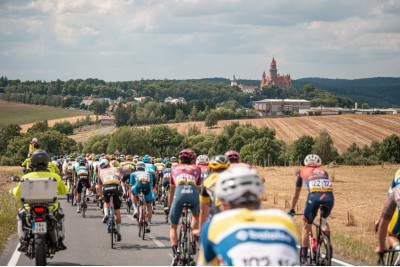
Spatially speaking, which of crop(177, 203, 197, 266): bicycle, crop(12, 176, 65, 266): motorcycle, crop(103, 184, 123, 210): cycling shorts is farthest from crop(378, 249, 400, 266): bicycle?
crop(103, 184, 123, 210): cycling shorts

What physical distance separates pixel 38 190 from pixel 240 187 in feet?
21.0

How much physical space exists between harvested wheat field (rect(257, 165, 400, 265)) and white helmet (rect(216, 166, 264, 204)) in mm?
8711

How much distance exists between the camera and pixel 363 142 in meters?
116

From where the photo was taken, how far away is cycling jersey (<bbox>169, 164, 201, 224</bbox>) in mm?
11352

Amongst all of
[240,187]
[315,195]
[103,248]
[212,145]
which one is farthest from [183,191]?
[212,145]

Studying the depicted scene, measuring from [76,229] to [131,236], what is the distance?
223 centimetres

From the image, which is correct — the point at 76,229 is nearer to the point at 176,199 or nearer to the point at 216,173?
the point at 176,199

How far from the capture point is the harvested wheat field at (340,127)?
120 m

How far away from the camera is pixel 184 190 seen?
11.4 metres

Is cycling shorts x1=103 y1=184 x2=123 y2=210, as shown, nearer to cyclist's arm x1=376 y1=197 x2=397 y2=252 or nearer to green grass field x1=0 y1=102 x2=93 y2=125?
cyclist's arm x1=376 y1=197 x2=397 y2=252

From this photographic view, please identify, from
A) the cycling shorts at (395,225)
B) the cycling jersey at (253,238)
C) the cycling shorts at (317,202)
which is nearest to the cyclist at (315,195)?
the cycling shorts at (317,202)

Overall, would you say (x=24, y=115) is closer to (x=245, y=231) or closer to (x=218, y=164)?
(x=218, y=164)

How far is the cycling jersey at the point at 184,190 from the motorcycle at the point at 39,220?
1.97 m

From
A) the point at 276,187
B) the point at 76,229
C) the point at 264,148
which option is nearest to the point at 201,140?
the point at 264,148
